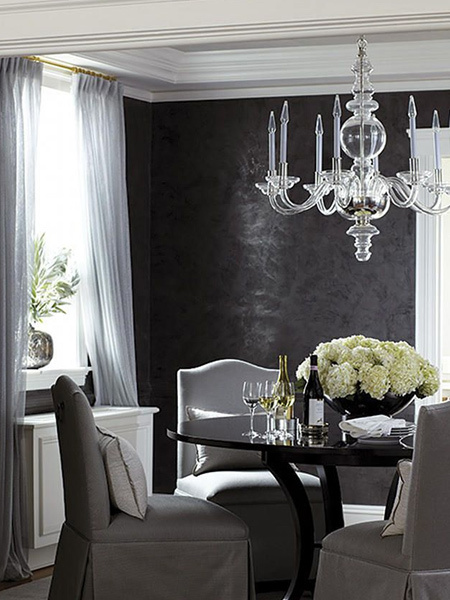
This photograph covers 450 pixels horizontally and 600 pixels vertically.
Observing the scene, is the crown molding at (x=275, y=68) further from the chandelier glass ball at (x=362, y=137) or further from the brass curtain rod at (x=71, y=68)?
the chandelier glass ball at (x=362, y=137)

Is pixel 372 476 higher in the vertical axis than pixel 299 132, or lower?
lower

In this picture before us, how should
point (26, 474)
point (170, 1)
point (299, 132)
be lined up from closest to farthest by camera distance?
point (170, 1)
point (26, 474)
point (299, 132)

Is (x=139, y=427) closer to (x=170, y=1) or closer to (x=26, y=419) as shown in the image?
(x=26, y=419)

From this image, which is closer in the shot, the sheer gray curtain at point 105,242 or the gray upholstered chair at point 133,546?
the gray upholstered chair at point 133,546

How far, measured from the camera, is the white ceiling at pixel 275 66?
5.88 meters

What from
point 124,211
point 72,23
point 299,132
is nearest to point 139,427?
point 124,211

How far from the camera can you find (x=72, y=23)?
2.97m

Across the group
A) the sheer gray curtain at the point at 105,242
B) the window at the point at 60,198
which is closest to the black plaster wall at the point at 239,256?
the sheer gray curtain at the point at 105,242

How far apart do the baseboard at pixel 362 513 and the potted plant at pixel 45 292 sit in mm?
1955

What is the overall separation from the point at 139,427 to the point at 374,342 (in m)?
2.02

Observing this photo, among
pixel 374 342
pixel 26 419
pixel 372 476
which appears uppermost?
pixel 374 342

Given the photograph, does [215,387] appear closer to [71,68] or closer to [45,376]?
[45,376]

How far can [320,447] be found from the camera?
3.71 meters

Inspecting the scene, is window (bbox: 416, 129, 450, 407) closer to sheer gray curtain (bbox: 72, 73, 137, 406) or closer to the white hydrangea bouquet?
sheer gray curtain (bbox: 72, 73, 137, 406)
